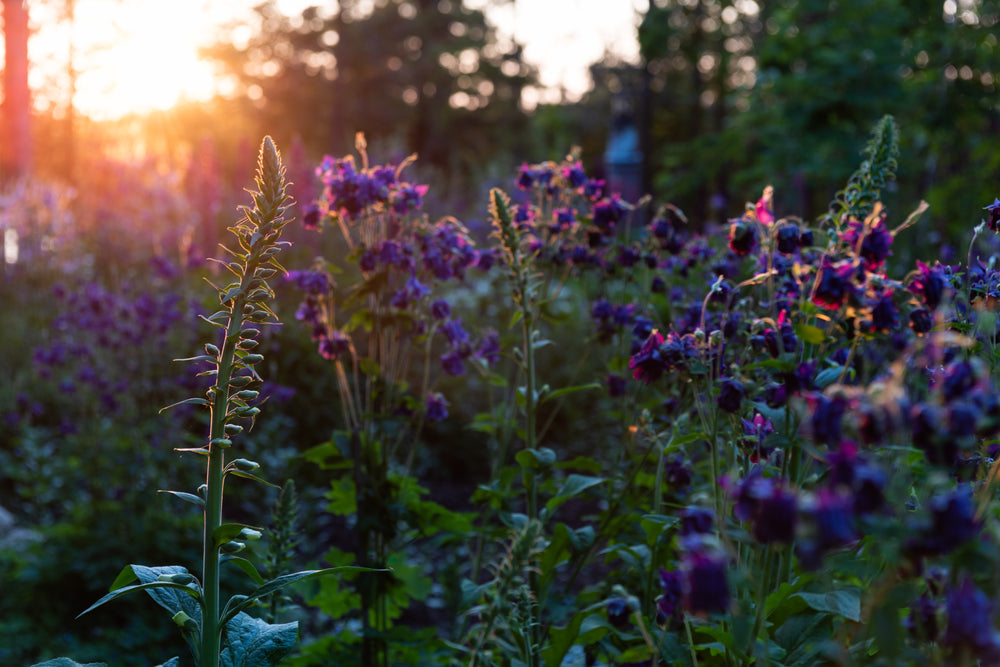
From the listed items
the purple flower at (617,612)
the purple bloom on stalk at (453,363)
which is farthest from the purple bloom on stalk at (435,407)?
the purple flower at (617,612)

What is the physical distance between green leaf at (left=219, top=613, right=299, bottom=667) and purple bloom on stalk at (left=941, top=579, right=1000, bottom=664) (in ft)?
3.77

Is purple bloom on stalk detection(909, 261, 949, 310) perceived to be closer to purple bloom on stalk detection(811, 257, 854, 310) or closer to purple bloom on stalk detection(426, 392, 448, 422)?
purple bloom on stalk detection(811, 257, 854, 310)

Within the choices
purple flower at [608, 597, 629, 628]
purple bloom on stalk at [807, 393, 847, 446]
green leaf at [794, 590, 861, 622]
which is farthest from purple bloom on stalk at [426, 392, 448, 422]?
purple bloom on stalk at [807, 393, 847, 446]

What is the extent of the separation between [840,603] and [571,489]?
2.95 ft

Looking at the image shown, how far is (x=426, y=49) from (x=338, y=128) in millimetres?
3819

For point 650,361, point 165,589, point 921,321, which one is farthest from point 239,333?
point 921,321

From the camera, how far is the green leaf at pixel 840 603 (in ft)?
4.74

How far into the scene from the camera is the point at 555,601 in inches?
101

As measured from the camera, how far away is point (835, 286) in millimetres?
1283

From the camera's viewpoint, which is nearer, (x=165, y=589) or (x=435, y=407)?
(x=165, y=589)

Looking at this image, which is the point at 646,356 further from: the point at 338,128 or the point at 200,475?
the point at 338,128

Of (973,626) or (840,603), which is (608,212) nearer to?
(840,603)

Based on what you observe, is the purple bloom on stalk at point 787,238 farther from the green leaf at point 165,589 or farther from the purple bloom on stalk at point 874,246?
the green leaf at point 165,589

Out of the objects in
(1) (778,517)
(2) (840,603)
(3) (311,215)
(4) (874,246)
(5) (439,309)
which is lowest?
(2) (840,603)
